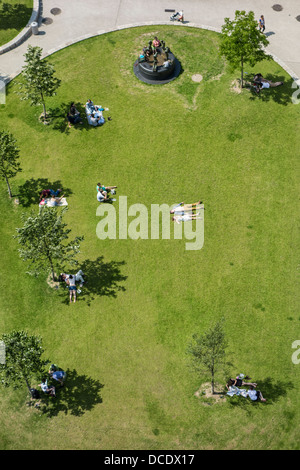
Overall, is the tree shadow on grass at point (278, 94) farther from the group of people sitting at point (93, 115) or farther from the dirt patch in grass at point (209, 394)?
the dirt patch in grass at point (209, 394)

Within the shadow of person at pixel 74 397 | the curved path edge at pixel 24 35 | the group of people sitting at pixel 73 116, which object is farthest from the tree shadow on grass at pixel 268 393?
the curved path edge at pixel 24 35

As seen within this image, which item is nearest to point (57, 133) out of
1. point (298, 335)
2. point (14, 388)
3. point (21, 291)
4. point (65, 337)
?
point (21, 291)

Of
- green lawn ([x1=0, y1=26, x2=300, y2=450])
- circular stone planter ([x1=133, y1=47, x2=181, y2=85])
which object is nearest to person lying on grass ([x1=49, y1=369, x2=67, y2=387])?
green lawn ([x1=0, y1=26, x2=300, y2=450])

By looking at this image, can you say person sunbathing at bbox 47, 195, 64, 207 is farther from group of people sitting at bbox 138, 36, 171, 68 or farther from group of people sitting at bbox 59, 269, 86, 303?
group of people sitting at bbox 138, 36, 171, 68

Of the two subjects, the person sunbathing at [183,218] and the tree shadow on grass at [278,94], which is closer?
the person sunbathing at [183,218]

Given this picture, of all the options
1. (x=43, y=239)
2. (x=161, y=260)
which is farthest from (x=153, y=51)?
(x=43, y=239)

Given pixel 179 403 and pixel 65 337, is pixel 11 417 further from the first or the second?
pixel 179 403

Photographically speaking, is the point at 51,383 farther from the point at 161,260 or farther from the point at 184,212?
the point at 184,212
